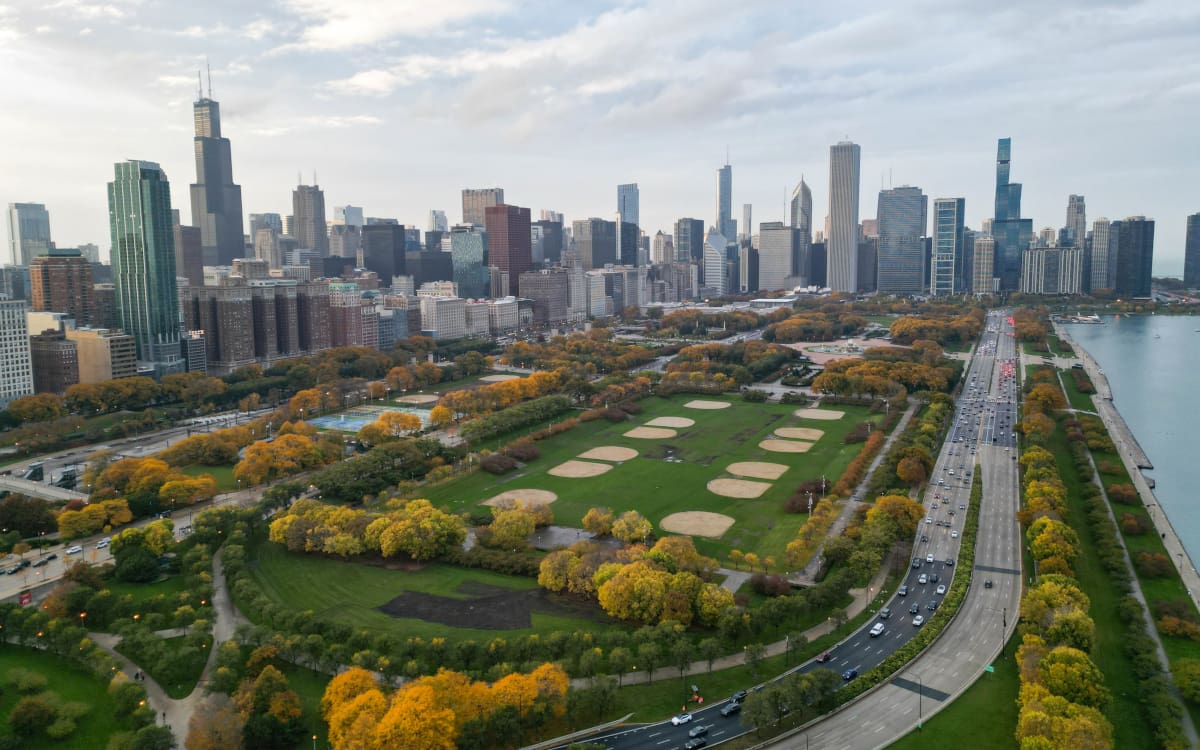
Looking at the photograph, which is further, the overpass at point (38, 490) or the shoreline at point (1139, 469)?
the overpass at point (38, 490)

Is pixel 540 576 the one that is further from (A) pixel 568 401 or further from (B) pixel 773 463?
(A) pixel 568 401

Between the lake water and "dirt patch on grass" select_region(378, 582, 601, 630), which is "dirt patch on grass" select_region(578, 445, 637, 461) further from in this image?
the lake water

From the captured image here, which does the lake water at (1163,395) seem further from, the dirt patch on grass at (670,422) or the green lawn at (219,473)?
the green lawn at (219,473)

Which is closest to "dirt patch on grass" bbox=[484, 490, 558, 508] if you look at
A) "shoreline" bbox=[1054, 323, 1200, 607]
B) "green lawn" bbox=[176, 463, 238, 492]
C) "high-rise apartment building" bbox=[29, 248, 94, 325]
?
"green lawn" bbox=[176, 463, 238, 492]

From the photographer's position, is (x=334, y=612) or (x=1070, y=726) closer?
(x=1070, y=726)

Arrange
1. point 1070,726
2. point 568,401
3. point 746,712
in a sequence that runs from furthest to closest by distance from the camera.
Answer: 1. point 568,401
2. point 746,712
3. point 1070,726

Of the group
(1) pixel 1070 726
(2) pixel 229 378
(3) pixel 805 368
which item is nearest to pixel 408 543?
(1) pixel 1070 726

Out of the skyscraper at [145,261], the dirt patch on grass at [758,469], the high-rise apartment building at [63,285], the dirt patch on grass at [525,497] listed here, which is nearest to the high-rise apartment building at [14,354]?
the skyscraper at [145,261]

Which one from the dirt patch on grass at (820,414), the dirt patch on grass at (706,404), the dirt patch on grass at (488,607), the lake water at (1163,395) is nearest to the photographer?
the dirt patch on grass at (488,607)
